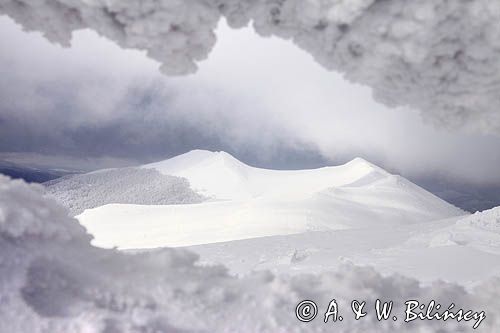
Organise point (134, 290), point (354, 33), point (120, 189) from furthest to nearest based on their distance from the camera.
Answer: point (120, 189)
point (354, 33)
point (134, 290)

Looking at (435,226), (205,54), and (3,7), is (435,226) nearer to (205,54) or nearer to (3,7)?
(205,54)

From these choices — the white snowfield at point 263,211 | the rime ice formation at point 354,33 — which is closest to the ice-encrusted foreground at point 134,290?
the rime ice formation at point 354,33

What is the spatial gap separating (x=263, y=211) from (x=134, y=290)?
22.8 feet

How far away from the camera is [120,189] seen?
12.4m

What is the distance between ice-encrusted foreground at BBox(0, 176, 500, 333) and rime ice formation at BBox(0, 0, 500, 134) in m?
0.57

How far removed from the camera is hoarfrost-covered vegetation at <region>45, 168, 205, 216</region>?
1135 centimetres

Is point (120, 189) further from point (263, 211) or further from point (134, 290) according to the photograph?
point (134, 290)

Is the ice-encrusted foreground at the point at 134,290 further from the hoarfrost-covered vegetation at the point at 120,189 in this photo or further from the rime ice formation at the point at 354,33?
the hoarfrost-covered vegetation at the point at 120,189

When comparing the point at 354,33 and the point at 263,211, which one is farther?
the point at 263,211

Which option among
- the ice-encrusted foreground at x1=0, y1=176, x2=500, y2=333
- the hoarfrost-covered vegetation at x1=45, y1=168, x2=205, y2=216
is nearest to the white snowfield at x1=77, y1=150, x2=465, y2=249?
the hoarfrost-covered vegetation at x1=45, y1=168, x2=205, y2=216

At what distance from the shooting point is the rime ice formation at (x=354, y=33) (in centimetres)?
139

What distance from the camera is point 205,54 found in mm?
1619

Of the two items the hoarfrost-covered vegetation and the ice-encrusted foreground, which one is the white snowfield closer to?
the hoarfrost-covered vegetation

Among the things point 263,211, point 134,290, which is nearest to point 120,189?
point 263,211
